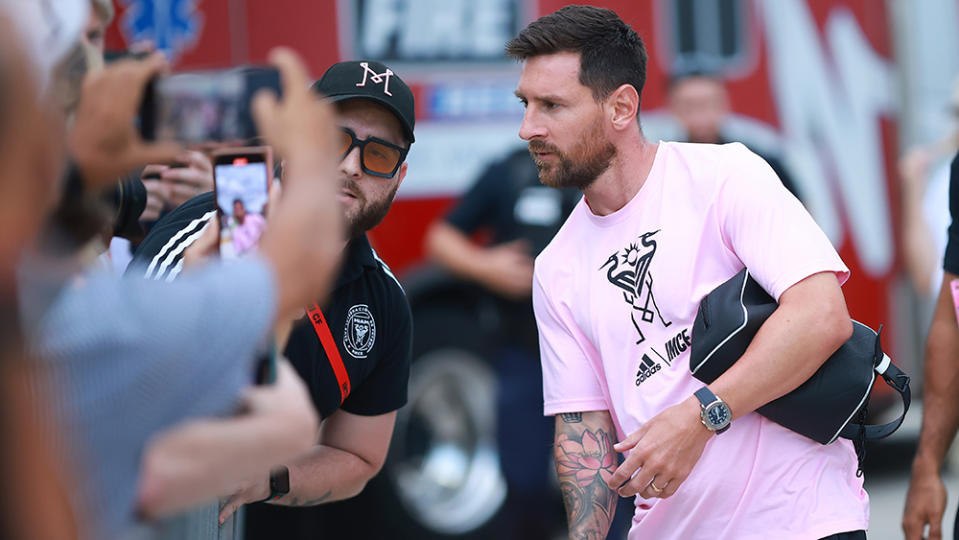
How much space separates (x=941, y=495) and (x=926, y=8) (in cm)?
520

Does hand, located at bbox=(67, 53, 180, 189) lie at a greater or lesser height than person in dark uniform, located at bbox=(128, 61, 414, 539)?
greater

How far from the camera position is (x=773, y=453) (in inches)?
110

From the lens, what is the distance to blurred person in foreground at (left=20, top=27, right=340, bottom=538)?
1326 millimetres

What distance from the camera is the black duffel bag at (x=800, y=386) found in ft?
8.72

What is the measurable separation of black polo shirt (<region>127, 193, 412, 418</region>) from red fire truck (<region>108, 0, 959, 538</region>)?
8.41ft

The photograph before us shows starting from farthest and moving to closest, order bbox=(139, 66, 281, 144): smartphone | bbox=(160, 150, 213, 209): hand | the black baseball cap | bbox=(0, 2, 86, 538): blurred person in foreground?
bbox=(160, 150, 213, 209): hand < the black baseball cap < bbox=(139, 66, 281, 144): smartphone < bbox=(0, 2, 86, 538): blurred person in foreground

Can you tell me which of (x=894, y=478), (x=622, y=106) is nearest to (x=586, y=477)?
(x=622, y=106)

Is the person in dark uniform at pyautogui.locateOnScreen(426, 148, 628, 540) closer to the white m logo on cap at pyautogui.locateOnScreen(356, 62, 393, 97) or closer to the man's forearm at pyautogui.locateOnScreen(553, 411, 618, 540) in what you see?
the white m logo on cap at pyautogui.locateOnScreen(356, 62, 393, 97)

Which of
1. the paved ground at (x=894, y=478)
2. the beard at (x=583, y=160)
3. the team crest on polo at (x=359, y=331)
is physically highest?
the beard at (x=583, y=160)

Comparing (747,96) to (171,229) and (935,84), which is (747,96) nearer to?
(935,84)

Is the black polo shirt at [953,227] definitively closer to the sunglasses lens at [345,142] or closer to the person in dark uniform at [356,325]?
the person in dark uniform at [356,325]

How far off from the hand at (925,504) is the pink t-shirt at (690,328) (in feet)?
1.46

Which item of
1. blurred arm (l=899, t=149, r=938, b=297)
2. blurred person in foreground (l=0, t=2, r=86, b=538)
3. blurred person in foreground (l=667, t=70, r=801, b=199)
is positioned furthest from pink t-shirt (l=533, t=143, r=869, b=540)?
blurred arm (l=899, t=149, r=938, b=297)

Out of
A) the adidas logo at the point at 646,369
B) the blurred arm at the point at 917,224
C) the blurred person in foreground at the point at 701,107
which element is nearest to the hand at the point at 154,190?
the adidas logo at the point at 646,369
